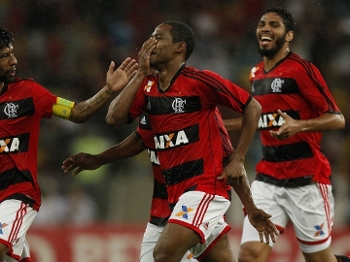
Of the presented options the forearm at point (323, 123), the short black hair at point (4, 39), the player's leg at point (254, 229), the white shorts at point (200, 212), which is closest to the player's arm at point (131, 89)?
the white shorts at point (200, 212)

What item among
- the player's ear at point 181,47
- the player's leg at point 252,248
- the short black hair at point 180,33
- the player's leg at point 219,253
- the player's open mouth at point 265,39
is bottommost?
the player's leg at point 252,248

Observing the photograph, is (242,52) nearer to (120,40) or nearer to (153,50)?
(120,40)

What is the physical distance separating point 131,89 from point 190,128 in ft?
1.52

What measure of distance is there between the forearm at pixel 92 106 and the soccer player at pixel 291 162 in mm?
1434

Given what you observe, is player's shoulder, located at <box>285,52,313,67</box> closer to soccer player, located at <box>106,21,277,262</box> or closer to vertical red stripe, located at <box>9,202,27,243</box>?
soccer player, located at <box>106,21,277,262</box>

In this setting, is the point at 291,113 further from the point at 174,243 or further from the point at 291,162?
the point at 174,243

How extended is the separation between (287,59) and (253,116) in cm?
132

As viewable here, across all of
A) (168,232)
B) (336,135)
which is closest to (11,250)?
(168,232)

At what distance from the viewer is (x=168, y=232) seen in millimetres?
5586

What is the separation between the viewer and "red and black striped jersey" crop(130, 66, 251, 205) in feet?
19.0

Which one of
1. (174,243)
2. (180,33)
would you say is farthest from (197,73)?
(174,243)

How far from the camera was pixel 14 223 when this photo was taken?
19.3 feet

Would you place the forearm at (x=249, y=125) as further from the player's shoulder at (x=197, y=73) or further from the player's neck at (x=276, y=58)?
the player's neck at (x=276, y=58)

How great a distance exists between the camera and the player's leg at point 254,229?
6.71 meters
